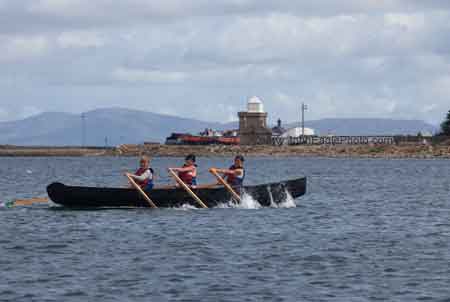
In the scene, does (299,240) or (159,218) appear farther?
(159,218)

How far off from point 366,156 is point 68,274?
503ft

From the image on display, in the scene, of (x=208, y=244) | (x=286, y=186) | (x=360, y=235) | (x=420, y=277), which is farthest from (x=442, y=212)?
(x=420, y=277)

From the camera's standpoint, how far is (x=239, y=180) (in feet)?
139

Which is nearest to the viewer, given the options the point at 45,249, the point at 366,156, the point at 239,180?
the point at 45,249

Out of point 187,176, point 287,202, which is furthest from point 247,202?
point 187,176

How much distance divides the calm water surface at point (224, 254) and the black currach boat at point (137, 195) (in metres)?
0.41

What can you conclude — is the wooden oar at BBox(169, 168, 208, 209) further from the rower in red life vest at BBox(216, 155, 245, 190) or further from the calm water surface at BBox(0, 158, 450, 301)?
the rower in red life vest at BBox(216, 155, 245, 190)

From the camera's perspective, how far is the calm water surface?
2397 cm

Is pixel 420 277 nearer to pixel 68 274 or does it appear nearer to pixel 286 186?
pixel 68 274

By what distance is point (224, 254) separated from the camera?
29562 millimetres

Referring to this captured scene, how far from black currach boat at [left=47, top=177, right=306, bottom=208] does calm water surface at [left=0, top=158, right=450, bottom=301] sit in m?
0.41

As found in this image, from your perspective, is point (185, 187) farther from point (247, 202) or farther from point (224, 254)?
point (224, 254)

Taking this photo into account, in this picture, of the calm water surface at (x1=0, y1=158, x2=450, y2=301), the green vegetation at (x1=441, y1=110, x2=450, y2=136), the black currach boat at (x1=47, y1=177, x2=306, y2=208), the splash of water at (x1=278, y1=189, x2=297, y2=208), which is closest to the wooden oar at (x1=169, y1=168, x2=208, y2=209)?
the black currach boat at (x1=47, y1=177, x2=306, y2=208)

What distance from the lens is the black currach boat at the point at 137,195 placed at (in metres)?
41.0
